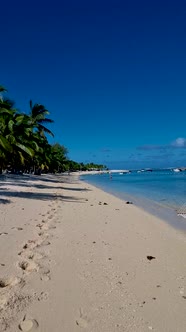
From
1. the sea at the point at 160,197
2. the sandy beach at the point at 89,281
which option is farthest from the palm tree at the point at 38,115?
the sandy beach at the point at 89,281

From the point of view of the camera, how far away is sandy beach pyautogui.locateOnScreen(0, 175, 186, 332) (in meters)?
3.89

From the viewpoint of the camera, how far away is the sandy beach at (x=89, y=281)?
3887 millimetres

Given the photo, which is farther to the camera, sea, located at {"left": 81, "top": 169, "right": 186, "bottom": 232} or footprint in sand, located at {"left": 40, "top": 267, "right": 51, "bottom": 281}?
sea, located at {"left": 81, "top": 169, "right": 186, "bottom": 232}

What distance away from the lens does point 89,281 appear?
5172 millimetres

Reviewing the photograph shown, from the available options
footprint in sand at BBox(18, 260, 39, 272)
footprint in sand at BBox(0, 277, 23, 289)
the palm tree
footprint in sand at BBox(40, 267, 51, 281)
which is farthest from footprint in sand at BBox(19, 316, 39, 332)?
the palm tree

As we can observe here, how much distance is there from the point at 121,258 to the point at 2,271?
238 cm

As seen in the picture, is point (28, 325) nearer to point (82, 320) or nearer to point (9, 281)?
point (82, 320)

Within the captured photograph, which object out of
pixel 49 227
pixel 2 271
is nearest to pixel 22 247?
pixel 2 271

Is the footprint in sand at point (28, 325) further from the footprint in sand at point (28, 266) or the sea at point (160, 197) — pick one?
the sea at point (160, 197)

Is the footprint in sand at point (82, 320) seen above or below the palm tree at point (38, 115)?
below

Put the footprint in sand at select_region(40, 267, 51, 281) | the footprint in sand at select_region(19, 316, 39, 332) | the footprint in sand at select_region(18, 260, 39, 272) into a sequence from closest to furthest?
the footprint in sand at select_region(19, 316, 39, 332) → the footprint in sand at select_region(40, 267, 51, 281) → the footprint in sand at select_region(18, 260, 39, 272)

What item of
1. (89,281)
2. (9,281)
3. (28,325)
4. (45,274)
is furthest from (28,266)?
(28,325)

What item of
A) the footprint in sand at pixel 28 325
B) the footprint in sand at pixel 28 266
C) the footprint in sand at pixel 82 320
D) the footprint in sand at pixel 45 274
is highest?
the footprint in sand at pixel 28 266

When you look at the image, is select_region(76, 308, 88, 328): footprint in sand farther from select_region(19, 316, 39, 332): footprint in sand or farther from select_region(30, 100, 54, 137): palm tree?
select_region(30, 100, 54, 137): palm tree
